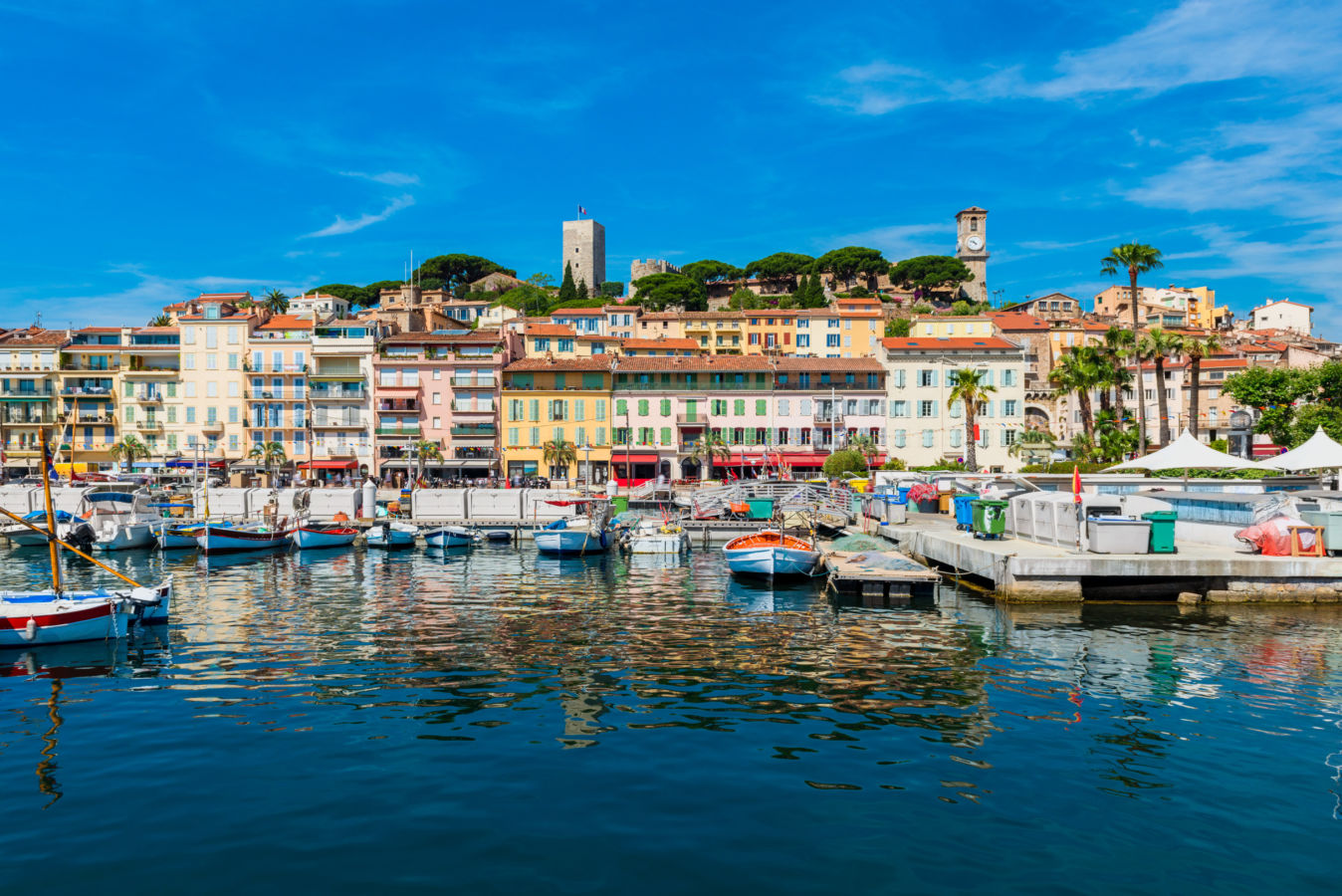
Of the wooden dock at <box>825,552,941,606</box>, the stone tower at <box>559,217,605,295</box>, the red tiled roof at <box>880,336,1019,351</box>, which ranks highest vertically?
the stone tower at <box>559,217,605,295</box>

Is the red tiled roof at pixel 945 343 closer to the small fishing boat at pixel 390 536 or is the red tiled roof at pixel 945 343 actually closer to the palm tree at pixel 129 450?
the small fishing boat at pixel 390 536

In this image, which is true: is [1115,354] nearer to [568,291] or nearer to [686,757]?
[686,757]

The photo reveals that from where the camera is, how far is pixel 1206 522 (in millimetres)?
29047

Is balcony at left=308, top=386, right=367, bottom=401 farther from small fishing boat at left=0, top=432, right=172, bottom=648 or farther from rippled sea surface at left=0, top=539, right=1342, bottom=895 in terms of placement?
small fishing boat at left=0, top=432, right=172, bottom=648

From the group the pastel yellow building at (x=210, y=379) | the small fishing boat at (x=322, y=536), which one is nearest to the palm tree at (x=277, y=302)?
the pastel yellow building at (x=210, y=379)

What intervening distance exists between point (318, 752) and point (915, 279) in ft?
494

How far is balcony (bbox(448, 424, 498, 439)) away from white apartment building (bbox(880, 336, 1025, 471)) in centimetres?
3335

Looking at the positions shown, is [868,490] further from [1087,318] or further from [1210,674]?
[1087,318]

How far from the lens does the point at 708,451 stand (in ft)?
241

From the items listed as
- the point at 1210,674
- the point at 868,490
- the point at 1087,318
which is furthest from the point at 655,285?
the point at 1210,674

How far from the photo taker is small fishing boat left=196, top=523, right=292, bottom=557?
1662 inches

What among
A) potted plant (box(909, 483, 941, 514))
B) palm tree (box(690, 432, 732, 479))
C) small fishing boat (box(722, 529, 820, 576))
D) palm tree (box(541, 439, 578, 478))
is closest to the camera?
small fishing boat (box(722, 529, 820, 576))

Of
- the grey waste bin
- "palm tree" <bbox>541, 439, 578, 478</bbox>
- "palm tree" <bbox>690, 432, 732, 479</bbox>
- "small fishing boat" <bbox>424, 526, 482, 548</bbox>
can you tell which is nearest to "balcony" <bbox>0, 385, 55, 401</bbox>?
"palm tree" <bbox>541, 439, 578, 478</bbox>

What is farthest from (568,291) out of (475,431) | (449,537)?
(449,537)
